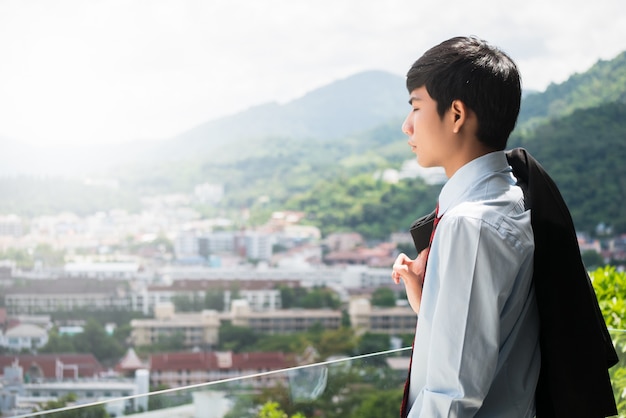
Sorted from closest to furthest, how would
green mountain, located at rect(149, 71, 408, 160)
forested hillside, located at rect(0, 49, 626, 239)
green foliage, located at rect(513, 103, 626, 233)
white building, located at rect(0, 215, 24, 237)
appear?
green foliage, located at rect(513, 103, 626, 233) → forested hillside, located at rect(0, 49, 626, 239) → white building, located at rect(0, 215, 24, 237) → green mountain, located at rect(149, 71, 408, 160)

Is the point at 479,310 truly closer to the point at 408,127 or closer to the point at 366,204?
the point at 408,127

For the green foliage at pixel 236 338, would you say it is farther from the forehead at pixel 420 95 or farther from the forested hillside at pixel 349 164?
the forehead at pixel 420 95

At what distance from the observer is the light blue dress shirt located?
0.74 meters

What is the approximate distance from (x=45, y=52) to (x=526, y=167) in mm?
20165

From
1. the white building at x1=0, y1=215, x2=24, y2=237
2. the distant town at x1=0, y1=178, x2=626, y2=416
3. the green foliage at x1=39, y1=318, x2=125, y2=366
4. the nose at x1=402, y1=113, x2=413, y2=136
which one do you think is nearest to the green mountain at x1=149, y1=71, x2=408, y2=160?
the distant town at x1=0, y1=178, x2=626, y2=416

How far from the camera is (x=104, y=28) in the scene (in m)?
20.2

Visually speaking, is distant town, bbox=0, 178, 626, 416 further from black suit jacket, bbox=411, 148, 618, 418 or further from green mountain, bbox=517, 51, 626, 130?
black suit jacket, bbox=411, 148, 618, 418

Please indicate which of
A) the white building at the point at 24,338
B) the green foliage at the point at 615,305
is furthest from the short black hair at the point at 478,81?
the white building at the point at 24,338

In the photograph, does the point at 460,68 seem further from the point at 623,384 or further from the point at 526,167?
the point at 623,384

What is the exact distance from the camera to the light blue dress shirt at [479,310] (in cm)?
74

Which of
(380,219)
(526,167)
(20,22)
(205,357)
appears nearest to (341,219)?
(380,219)

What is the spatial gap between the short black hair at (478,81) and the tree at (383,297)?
1759 cm

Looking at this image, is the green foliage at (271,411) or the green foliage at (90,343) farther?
the green foliage at (90,343)

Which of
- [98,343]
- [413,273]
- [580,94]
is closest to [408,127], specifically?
[413,273]
